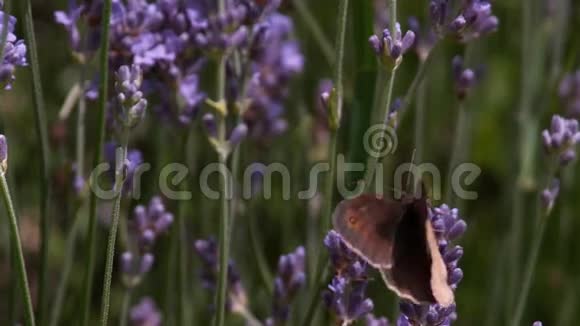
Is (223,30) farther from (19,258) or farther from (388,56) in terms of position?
(19,258)

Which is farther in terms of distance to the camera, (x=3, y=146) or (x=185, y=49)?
(x=185, y=49)

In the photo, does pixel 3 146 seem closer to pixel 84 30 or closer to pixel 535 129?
pixel 84 30

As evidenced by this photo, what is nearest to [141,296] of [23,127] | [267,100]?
[267,100]

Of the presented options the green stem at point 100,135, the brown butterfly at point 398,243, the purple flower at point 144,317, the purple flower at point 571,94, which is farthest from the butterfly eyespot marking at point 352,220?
the purple flower at point 571,94

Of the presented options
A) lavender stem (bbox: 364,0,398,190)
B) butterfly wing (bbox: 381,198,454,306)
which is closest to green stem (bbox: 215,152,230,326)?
lavender stem (bbox: 364,0,398,190)

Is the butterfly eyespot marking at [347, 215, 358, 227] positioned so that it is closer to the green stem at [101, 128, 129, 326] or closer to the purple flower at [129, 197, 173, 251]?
the green stem at [101, 128, 129, 326]
